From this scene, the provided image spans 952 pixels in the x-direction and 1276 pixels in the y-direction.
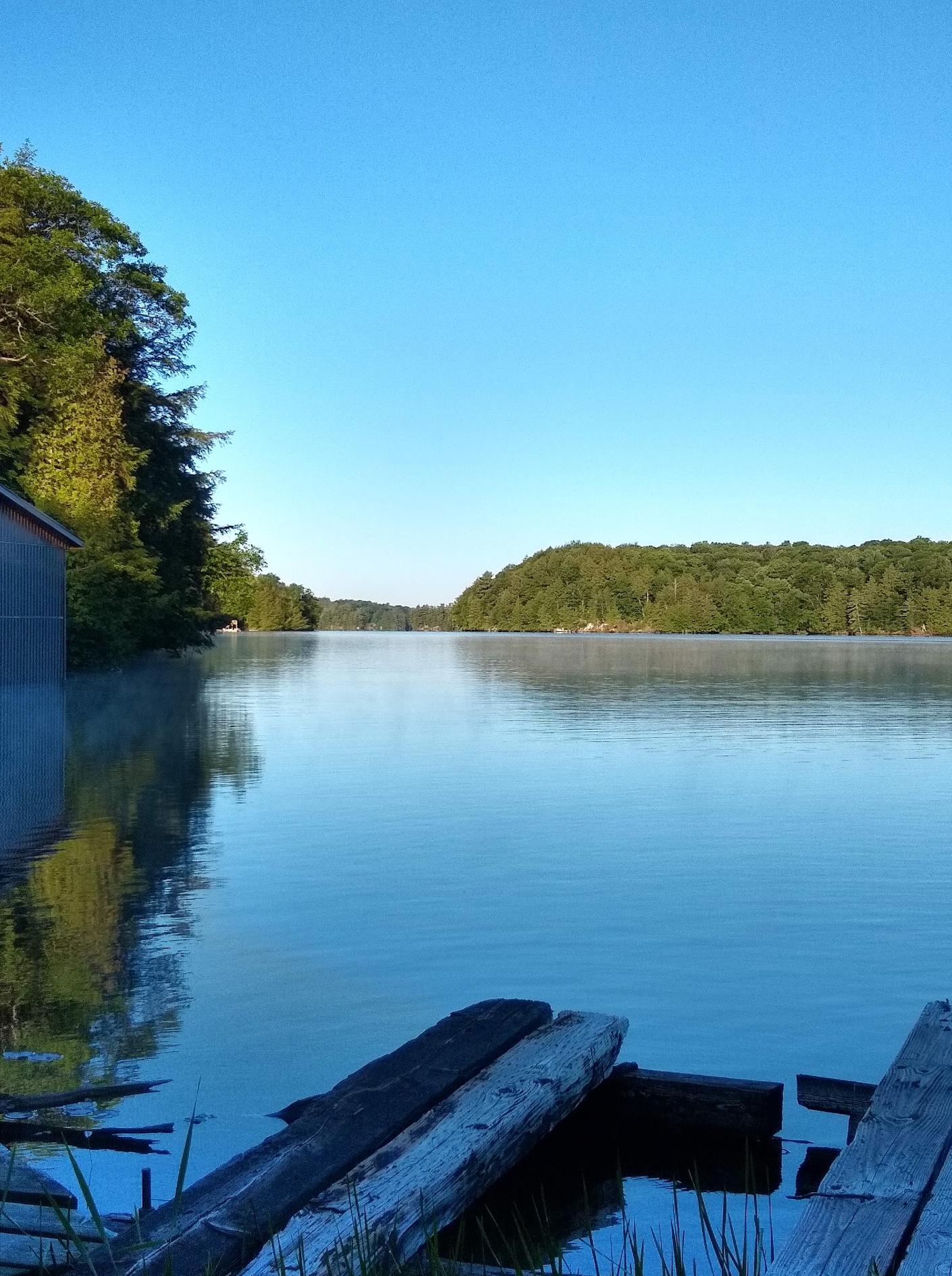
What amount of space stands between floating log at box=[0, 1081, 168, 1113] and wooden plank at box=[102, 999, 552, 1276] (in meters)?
0.83

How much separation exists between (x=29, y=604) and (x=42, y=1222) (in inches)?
1251

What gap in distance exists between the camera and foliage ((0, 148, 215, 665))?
42.5 meters

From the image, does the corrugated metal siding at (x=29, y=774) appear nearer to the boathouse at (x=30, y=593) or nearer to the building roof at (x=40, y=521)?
the boathouse at (x=30, y=593)

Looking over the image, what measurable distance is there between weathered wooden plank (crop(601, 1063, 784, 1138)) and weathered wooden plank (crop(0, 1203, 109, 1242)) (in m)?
2.25

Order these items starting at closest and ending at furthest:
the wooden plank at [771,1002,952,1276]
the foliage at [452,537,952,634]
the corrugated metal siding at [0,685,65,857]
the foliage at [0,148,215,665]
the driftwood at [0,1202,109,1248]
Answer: the wooden plank at [771,1002,952,1276], the driftwood at [0,1202,109,1248], the corrugated metal siding at [0,685,65,857], the foliage at [0,148,215,665], the foliage at [452,537,952,634]

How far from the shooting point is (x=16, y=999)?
7.38 metres

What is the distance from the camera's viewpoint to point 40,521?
3419 cm

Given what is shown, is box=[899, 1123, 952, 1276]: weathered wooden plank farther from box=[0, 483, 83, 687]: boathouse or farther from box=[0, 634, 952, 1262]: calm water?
box=[0, 483, 83, 687]: boathouse

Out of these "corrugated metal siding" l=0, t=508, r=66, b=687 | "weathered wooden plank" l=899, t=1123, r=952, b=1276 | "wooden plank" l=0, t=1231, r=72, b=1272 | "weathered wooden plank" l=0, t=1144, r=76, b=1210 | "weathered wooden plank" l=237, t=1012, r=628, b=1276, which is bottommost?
"weathered wooden plank" l=0, t=1144, r=76, b=1210

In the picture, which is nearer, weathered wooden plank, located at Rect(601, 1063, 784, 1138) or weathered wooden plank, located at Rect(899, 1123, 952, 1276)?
weathered wooden plank, located at Rect(899, 1123, 952, 1276)

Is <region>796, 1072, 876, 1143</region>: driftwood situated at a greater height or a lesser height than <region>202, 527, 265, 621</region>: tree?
lesser

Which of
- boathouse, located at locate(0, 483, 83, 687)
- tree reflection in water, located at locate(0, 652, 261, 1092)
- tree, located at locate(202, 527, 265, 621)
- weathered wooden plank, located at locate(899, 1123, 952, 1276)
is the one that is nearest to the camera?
weathered wooden plank, located at locate(899, 1123, 952, 1276)

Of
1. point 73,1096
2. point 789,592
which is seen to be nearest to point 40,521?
point 73,1096

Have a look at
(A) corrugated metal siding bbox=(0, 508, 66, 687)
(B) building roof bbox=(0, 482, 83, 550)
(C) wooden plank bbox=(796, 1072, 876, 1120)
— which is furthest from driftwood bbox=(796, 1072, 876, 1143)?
(A) corrugated metal siding bbox=(0, 508, 66, 687)
